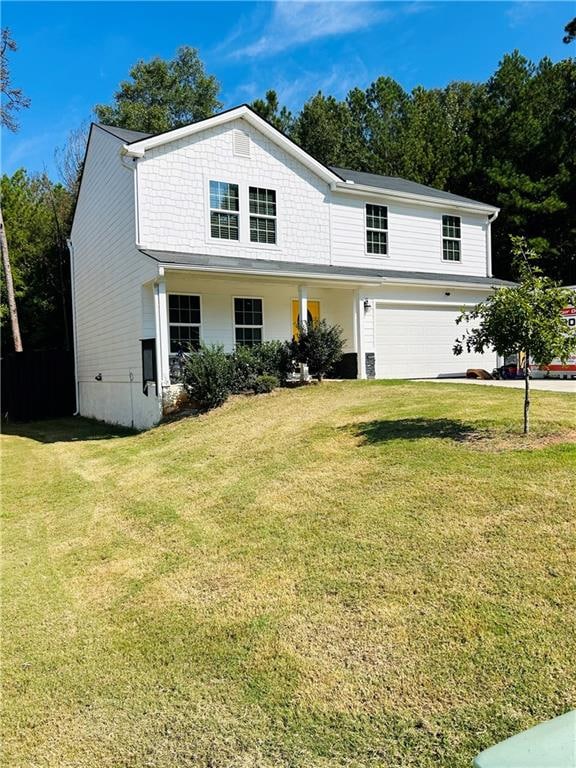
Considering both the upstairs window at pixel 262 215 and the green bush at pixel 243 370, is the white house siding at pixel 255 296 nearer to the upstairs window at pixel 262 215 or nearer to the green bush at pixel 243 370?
the upstairs window at pixel 262 215

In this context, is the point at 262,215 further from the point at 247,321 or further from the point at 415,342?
the point at 415,342

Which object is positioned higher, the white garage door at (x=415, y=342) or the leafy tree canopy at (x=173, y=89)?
the leafy tree canopy at (x=173, y=89)

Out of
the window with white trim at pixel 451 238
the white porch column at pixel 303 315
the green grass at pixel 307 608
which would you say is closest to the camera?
the green grass at pixel 307 608

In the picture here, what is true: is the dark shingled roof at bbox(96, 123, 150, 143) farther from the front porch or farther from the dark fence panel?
the dark fence panel

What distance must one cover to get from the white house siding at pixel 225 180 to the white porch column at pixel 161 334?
5.52 feet

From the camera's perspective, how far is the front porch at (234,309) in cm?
1231

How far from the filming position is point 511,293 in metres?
6.02

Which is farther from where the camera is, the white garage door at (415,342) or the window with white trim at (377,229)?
the window with white trim at (377,229)

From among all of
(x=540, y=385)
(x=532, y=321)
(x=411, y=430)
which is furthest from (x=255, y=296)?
(x=532, y=321)

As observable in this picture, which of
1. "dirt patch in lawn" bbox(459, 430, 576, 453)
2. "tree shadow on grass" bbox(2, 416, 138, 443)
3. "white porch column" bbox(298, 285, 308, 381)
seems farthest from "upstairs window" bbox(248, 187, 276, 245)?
"dirt patch in lawn" bbox(459, 430, 576, 453)

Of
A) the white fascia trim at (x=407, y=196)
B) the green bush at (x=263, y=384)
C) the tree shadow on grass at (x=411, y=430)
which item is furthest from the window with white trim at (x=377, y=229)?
the tree shadow on grass at (x=411, y=430)

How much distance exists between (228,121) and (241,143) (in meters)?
0.62

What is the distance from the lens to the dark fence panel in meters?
18.7

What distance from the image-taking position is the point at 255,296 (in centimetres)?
1488
